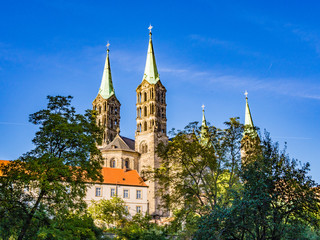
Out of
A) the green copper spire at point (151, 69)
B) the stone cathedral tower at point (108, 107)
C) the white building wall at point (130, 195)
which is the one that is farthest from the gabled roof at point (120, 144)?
the green copper spire at point (151, 69)

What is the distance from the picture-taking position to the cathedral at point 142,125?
6569cm

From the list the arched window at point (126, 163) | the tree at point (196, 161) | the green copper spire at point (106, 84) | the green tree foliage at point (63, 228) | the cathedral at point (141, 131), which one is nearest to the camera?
the green tree foliage at point (63, 228)

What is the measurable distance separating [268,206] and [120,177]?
42.0 metres

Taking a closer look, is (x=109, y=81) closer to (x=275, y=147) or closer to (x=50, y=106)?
(x=50, y=106)

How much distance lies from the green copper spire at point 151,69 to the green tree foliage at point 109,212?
109ft

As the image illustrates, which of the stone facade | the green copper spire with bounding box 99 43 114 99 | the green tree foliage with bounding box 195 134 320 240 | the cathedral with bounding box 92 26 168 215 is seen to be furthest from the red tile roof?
the green tree foliage with bounding box 195 134 320 240

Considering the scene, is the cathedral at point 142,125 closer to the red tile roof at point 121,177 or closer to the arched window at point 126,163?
the arched window at point 126,163

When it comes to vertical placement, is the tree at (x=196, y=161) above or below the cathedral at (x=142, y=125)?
below

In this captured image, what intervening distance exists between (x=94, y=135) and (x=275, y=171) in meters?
11.9

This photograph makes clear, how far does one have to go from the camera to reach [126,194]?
54656 millimetres

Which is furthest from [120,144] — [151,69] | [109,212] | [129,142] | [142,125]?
[109,212]

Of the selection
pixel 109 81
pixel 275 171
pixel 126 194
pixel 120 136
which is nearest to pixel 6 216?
pixel 275 171

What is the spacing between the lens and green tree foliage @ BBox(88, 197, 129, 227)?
4606 centimetres

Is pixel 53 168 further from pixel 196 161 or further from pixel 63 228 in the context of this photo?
pixel 196 161
